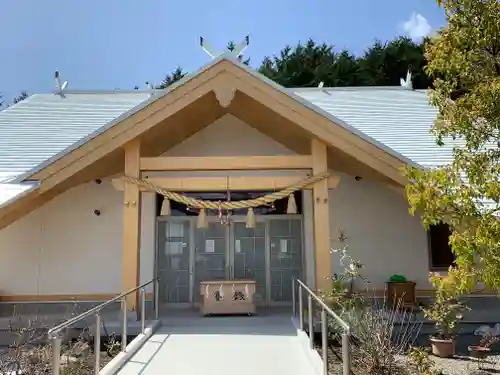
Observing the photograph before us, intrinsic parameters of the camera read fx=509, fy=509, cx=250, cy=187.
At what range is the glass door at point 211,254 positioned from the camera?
12438 millimetres

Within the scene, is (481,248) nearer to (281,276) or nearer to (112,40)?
(281,276)

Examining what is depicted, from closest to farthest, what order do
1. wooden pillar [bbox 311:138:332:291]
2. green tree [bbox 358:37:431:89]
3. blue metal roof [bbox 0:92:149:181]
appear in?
wooden pillar [bbox 311:138:332:291] → blue metal roof [bbox 0:92:149:181] → green tree [bbox 358:37:431:89]

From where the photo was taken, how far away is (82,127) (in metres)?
13.4

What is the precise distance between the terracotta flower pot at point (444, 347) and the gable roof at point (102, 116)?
3179 millimetres

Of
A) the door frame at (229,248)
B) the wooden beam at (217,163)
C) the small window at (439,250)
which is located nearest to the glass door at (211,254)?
the door frame at (229,248)

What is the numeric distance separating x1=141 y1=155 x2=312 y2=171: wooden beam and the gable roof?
42.6 inches

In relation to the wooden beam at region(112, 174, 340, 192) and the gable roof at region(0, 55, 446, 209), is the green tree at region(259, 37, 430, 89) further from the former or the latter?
the wooden beam at region(112, 174, 340, 192)

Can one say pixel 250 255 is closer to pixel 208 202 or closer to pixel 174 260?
pixel 174 260

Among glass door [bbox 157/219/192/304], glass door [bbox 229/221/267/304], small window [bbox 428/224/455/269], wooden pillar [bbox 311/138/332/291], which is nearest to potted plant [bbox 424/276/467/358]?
wooden pillar [bbox 311/138/332/291]

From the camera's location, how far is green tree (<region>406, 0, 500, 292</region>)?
482 centimetres

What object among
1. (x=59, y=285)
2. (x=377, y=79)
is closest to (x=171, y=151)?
(x=59, y=285)

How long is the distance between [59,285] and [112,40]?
6298 mm

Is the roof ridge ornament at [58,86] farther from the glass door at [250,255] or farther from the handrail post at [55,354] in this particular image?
the handrail post at [55,354]

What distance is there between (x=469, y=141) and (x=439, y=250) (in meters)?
7.51
